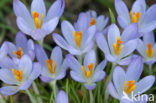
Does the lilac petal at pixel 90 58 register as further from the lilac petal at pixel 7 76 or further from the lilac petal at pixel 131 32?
the lilac petal at pixel 7 76

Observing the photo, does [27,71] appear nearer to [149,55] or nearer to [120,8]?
[120,8]

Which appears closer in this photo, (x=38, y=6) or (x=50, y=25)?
(x=50, y=25)

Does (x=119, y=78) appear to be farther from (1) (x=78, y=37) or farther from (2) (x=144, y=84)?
(1) (x=78, y=37)

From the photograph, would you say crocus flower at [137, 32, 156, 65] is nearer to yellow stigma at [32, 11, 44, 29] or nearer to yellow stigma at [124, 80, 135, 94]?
yellow stigma at [124, 80, 135, 94]

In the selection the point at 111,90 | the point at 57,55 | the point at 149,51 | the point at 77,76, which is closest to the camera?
the point at 111,90

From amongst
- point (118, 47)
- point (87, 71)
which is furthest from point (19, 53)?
point (118, 47)

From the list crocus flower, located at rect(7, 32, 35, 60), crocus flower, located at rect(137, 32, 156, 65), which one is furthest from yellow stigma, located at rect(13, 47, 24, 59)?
crocus flower, located at rect(137, 32, 156, 65)

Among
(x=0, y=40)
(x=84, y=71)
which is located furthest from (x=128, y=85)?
(x=0, y=40)

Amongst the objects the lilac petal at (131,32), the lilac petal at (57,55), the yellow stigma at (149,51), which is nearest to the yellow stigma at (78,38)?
the lilac petal at (57,55)
